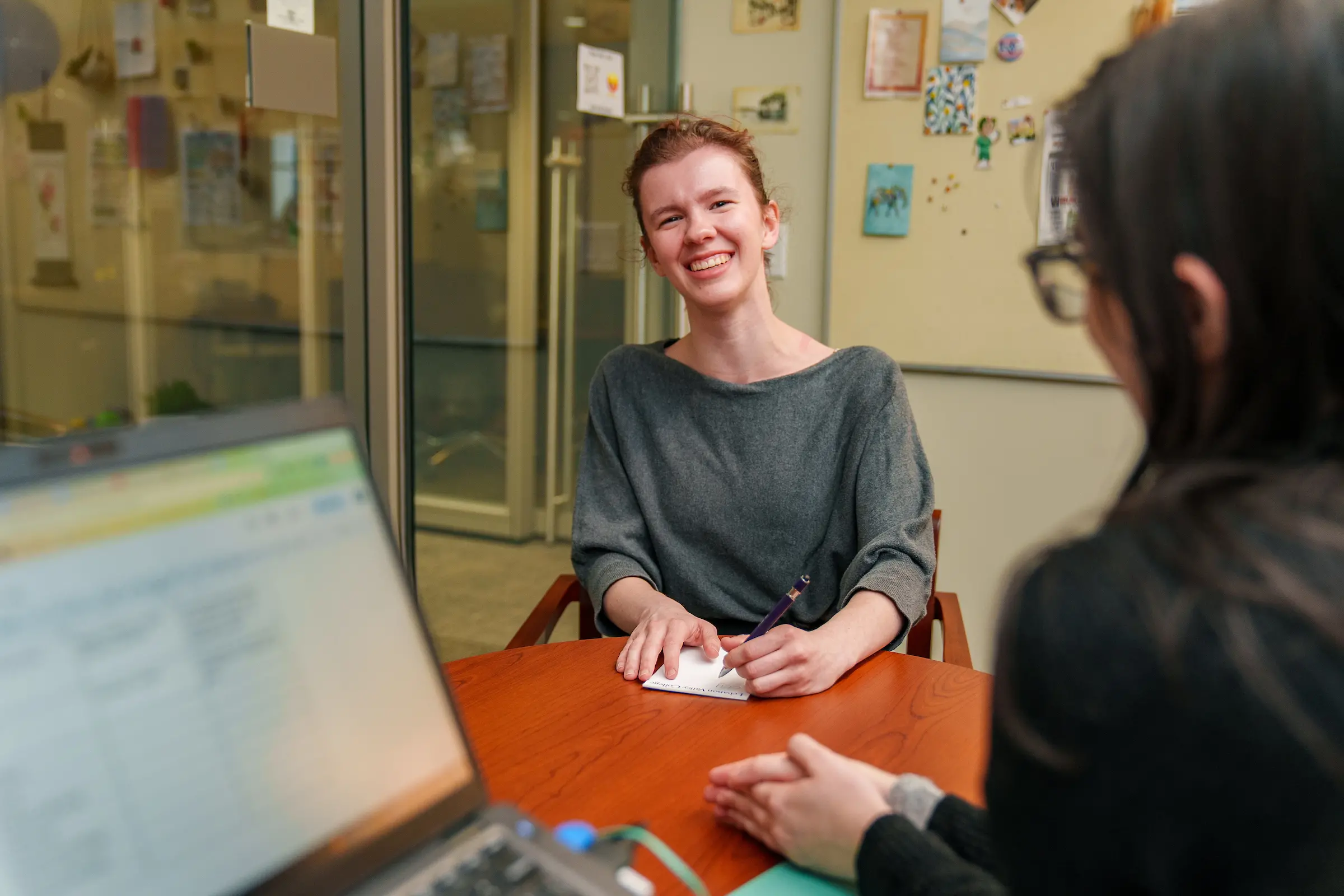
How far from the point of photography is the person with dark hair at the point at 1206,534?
440 millimetres

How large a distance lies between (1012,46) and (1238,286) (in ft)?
8.27

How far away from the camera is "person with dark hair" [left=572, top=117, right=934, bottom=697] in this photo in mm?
1547

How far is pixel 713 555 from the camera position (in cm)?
160

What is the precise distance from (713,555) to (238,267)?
2.97ft

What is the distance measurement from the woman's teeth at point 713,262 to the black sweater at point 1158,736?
1144 mm

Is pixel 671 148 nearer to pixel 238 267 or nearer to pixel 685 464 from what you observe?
pixel 685 464

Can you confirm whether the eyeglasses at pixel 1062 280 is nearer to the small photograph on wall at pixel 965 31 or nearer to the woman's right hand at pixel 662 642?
the woman's right hand at pixel 662 642

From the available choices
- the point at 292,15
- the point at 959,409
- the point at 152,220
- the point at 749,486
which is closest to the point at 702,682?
the point at 749,486

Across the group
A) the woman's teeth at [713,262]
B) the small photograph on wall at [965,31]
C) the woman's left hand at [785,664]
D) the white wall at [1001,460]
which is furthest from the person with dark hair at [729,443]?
the small photograph on wall at [965,31]

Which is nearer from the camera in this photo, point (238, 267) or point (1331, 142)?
point (1331, 142)

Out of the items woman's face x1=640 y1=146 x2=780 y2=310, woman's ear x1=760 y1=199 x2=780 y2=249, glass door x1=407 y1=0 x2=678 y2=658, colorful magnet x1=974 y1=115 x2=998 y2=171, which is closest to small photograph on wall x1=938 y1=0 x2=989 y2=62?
colorful magnet x1=974 y1=115 x2=998 y2=171

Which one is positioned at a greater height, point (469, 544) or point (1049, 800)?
point (1049, 800)

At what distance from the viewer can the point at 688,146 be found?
1.62 meters

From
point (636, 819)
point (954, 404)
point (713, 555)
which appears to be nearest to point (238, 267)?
point (713, 555)
